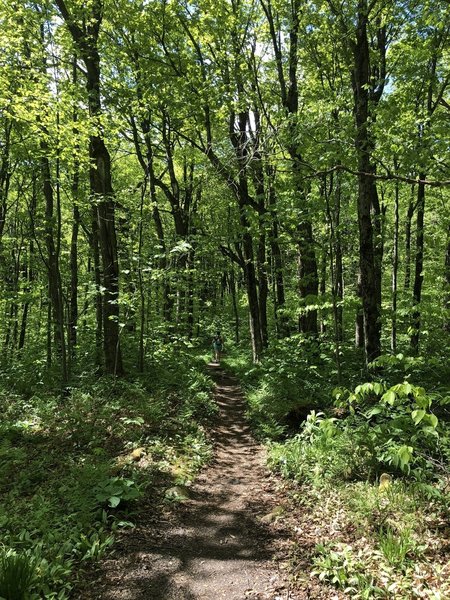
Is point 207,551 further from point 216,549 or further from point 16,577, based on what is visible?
point 16,577

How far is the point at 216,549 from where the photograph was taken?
4.77m

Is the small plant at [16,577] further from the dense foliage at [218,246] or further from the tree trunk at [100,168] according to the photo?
the tree trunk at [100,168]

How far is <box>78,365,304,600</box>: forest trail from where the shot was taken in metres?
3.94

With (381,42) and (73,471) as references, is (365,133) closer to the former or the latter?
(381,42)

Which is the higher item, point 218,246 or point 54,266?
point 218,246

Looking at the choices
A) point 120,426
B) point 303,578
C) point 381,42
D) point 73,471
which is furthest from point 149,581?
point 381,42

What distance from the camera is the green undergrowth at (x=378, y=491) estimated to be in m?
3.66

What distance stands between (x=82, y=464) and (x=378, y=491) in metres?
4.72

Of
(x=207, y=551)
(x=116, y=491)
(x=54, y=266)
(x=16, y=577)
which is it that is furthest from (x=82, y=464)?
(x=54, y=266)

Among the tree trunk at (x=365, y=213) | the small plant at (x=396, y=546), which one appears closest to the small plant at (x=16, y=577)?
the small plant at (x=396, y=546)

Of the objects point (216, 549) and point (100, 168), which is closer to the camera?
point (216, 549)

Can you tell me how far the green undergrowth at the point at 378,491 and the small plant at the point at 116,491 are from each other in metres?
2.37

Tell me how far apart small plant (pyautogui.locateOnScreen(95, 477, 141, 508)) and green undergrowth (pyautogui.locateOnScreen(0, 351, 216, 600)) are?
1 cm

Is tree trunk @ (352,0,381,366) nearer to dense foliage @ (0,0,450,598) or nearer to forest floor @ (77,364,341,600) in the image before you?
dense foliage @ (0,0,450,598)
